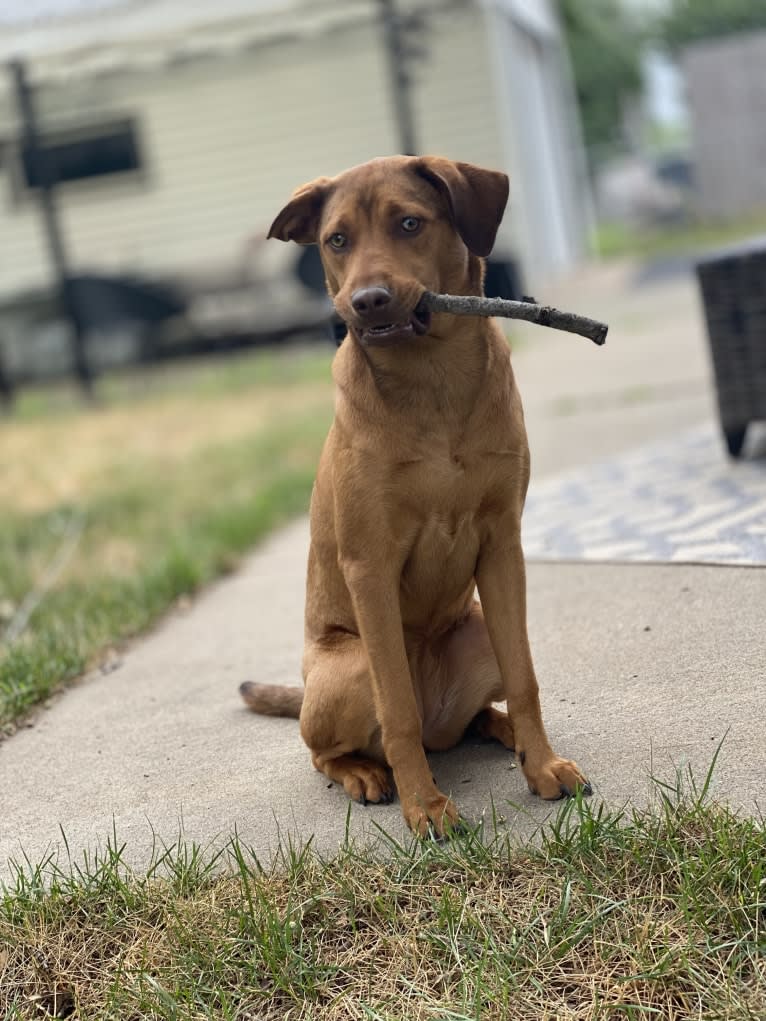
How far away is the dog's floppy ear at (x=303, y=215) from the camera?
301cm

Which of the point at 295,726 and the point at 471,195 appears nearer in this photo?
the point at 471,195

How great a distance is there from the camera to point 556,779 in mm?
2943

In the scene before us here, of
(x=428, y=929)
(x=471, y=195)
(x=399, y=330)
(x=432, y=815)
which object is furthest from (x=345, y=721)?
(x=471, y=195)

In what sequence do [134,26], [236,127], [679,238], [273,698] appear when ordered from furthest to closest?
[679,238] < [236,127] < [134,26] < [273,698]

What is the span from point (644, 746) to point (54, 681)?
220cm

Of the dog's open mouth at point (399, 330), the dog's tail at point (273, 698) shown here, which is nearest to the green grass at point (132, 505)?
the dog's tail at point (273, 698)

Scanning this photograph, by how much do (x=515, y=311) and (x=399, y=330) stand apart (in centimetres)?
29

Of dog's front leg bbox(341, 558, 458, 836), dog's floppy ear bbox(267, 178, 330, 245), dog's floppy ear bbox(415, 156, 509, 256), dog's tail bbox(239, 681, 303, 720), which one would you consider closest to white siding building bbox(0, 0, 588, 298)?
dog's tail bbox(239, 681, 303, 720)

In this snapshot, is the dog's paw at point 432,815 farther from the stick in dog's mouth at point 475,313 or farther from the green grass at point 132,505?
the green grass at point 132,505

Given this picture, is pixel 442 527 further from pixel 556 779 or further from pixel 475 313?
pixel 556 779

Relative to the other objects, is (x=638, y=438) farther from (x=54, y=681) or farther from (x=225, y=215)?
(x=225, y=215)

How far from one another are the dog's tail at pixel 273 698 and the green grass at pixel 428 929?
88 centimetres

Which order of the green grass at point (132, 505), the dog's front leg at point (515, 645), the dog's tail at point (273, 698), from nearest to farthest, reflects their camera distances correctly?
the dog's front leg at point (515, 645), the dog's tail at point (273, 698), the green grass at point (132, 505)

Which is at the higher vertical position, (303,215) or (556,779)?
(303,215)
